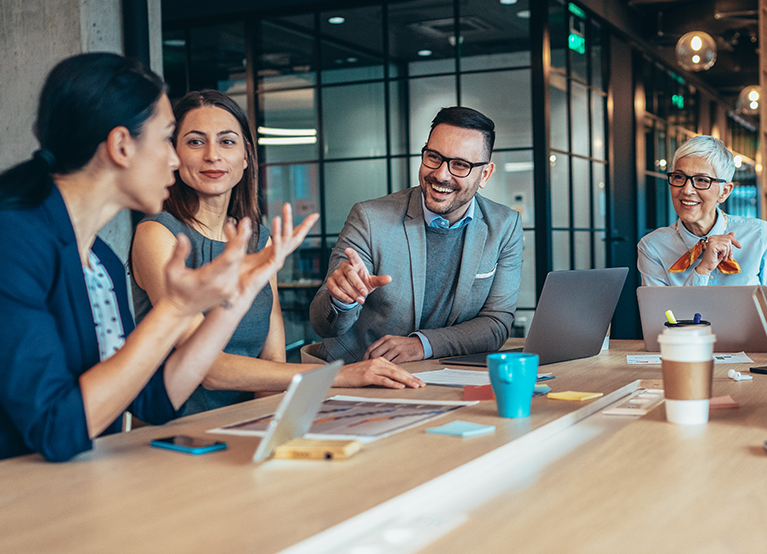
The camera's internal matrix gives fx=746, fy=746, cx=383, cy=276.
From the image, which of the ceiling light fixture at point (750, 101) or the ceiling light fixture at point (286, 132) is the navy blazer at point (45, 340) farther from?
the ceiling light fixture at point (750, 101)

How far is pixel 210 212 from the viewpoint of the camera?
6.99 ft

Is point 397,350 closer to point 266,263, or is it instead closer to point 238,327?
point 238,327

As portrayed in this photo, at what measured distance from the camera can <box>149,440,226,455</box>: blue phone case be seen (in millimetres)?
1047

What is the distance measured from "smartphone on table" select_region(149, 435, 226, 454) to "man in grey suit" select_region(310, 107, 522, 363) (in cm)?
119

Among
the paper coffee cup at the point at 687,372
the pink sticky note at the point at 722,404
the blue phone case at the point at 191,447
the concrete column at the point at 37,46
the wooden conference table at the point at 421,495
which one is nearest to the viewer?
the wooden conference table at the point at 421,495

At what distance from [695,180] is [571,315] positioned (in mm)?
1338

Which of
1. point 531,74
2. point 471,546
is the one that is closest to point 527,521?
point 471,546

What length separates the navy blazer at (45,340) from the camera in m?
1.03

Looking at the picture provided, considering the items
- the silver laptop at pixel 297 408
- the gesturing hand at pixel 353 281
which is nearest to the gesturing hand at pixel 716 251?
the gesturing hand at pixel 353 281

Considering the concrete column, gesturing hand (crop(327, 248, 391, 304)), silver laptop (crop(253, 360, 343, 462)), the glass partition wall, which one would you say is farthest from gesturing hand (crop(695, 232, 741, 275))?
the glass partition wall

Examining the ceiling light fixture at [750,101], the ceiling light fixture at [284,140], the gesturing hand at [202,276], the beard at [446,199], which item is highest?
the ceiling light fixture at [750,101]

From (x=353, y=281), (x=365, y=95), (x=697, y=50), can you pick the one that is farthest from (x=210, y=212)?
(x=697, y=50)

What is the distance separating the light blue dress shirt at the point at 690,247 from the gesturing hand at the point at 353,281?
130 centimetres

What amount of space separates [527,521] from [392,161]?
5.43m
